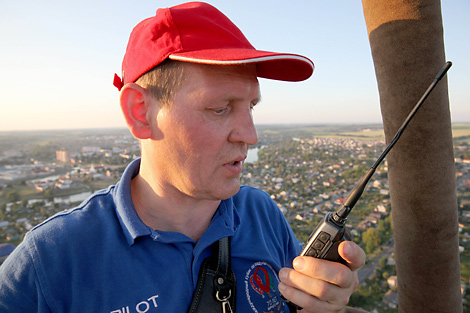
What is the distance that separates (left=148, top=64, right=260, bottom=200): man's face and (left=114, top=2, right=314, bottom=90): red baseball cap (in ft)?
0.25

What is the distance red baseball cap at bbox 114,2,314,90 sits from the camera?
1.05m

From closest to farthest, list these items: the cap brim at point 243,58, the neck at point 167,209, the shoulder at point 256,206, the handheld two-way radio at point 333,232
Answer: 1. the cap brim at point 243,58
2. the handheld two-way radio at point 333,232
3. the neck at point 167,209
4. the shoulder at point 256,206

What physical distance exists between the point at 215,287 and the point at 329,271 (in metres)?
0.50

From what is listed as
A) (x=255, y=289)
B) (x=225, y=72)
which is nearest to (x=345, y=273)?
(x=255, y=289)

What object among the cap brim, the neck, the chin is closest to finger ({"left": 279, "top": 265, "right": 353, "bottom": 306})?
the chin

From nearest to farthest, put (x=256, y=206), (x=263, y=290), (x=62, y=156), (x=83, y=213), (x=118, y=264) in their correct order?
(x=118, y=264) → (x=83, y=213) → (x=263, y=290) → (x=256, y=206) → (x=62, y=156)

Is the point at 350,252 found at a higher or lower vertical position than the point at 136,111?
lower

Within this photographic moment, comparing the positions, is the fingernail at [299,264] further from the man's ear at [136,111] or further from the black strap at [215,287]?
the man's ear at [136,111]

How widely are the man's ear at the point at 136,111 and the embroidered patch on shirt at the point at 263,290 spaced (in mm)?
851

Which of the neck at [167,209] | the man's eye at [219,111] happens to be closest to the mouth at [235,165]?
the man's eye at [219,111]

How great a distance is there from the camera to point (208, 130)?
3.66 ft

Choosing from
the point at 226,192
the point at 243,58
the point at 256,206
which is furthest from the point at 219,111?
the point at 256,206

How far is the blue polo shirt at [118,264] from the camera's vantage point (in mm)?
1020

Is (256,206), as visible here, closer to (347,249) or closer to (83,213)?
(347,249)
